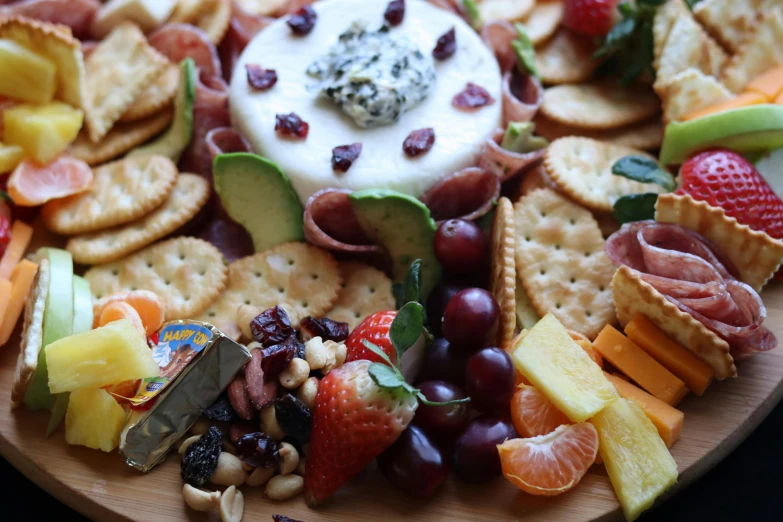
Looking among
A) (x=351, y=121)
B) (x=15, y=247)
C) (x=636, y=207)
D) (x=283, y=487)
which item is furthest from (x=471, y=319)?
(x=15, y=247)

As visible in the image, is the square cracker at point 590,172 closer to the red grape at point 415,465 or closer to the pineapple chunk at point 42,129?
the red grape at point 415,465

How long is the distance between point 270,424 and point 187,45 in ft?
5.30

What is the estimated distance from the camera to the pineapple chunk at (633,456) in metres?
1.77

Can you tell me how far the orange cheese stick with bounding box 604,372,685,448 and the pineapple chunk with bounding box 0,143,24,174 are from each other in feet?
6.59

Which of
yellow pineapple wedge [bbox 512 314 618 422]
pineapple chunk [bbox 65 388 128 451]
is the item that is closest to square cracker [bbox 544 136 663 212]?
yellow pineapple wedge [bbox 512 314 618 422]

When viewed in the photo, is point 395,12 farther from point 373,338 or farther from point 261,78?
point 373,338

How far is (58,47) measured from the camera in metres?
2.40

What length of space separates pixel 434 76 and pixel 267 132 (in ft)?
2.03

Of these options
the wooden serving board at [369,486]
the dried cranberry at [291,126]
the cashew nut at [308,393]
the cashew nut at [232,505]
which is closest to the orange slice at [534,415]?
the wooden serving board at [369,486]

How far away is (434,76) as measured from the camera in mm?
2539

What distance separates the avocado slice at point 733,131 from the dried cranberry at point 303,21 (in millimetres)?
1331

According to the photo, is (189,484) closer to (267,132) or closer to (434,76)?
(267,132)

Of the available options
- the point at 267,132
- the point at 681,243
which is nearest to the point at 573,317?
the point at 681,243

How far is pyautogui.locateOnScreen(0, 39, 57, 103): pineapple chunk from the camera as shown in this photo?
2.37 meters
